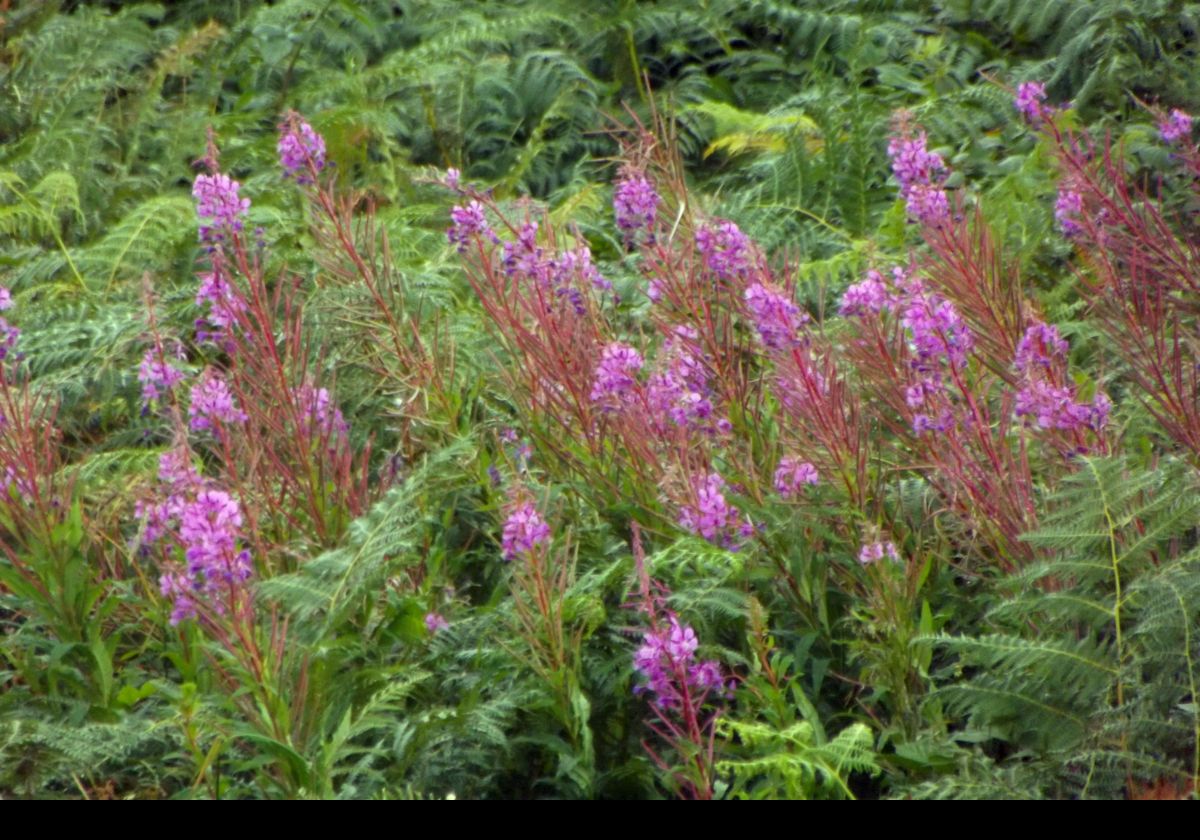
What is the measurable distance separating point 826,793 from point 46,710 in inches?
59.0

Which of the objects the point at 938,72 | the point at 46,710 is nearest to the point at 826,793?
the point at 46,710

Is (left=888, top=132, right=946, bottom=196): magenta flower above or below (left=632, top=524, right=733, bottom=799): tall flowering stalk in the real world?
above

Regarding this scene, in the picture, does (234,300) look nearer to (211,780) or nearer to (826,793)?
(211,780)

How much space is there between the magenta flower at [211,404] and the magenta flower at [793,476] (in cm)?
114

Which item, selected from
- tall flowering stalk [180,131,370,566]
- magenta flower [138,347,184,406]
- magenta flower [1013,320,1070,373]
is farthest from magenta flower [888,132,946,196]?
magenta flower [138,347,184,406]

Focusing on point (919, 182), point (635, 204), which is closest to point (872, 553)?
point (919, 182)

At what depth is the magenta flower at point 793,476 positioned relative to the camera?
8.46ft

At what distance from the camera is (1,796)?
2.45m

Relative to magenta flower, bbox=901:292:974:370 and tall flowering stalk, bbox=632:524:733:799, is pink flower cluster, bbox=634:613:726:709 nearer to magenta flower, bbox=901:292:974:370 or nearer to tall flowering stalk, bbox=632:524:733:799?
tall flowering stalk, bbox=632:524:733:799

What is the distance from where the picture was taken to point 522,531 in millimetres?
2287

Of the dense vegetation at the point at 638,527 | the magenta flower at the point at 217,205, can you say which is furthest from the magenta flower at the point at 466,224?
the magenta flower at the point at 217,205

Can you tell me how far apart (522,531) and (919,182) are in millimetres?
1199

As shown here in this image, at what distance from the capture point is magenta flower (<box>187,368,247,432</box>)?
2945 mm

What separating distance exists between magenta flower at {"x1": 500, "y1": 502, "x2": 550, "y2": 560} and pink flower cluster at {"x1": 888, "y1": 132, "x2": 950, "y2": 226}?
1049 millimetres
